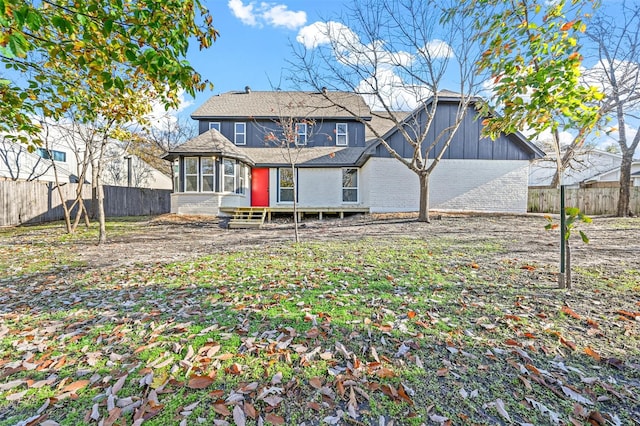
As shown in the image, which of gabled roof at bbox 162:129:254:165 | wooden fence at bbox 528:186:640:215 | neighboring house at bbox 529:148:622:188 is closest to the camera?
gabled roof at bbox 162:129:254:165

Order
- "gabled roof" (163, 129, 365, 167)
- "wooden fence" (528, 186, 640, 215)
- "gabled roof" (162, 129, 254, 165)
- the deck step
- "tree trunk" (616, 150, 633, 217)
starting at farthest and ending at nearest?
"wooden fence" (528, 186, 640, 215) → "gabled roof" (163, 129, 365, 167) → "gabled roof" (162, 129, 254, 165) → "tree trunk" (616, 150, 633, 217) → the deck step

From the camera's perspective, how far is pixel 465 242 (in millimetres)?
7281

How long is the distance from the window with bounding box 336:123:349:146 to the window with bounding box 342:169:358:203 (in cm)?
227

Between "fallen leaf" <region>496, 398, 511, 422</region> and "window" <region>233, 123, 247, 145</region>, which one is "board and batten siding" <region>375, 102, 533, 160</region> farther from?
"fallen leaf" <region>496, 398, 511, 422</region>

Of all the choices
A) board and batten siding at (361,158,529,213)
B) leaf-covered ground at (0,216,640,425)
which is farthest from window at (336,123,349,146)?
leaf-covered ground at (0,216,640,425)

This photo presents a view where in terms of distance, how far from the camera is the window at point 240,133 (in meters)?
17.2

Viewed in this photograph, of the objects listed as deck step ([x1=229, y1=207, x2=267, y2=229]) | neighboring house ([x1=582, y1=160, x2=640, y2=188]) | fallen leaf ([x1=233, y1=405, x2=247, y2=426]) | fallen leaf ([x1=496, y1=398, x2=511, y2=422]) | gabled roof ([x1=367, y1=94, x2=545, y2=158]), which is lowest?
fallen leaf ([x1=496, y1=398, x2=511, y2=422])

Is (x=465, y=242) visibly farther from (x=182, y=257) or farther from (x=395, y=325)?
(x=182, y=257)

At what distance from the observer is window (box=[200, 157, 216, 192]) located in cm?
1353

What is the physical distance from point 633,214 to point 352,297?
57.7ft

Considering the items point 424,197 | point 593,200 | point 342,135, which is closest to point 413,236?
point 424,197

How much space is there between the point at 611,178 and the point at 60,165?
4559 cm

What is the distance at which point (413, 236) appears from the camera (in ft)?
27.7

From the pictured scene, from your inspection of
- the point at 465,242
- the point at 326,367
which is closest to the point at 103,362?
the point at 326,367
